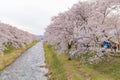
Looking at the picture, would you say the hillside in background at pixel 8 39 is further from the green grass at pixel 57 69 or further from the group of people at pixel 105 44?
the group of people at pixel 105 44

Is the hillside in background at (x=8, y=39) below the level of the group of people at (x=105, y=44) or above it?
above

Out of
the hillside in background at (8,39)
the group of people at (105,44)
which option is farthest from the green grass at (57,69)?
the hillside in background at (8,39)

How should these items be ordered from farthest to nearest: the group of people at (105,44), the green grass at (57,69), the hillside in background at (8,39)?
the group of people at (105,44), the green grass at (57,69), the hillside in background at (8,39)

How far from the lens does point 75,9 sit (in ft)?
129

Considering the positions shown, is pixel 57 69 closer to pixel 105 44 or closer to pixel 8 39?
pixel 8 39

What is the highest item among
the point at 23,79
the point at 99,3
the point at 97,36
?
the point at 99,3

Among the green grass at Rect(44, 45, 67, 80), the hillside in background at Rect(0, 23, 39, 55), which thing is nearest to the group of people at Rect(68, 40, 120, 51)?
the green grass at Rect(44, 45, 67, 80)

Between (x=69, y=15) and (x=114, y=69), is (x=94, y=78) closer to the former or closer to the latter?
(x=114, y=69)

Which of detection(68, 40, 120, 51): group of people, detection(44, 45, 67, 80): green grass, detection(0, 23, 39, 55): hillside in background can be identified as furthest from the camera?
detection(68, 40, 120, 51): group of people

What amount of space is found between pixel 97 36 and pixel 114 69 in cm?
473

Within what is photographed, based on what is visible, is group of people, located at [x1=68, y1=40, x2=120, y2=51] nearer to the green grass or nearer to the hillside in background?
the green grass

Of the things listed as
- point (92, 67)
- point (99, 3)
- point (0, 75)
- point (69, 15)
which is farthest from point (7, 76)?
point (99, 3)

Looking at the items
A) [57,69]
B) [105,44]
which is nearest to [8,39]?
[57,69]

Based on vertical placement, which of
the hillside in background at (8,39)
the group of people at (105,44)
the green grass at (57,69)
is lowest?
the green grass at (57,69)
